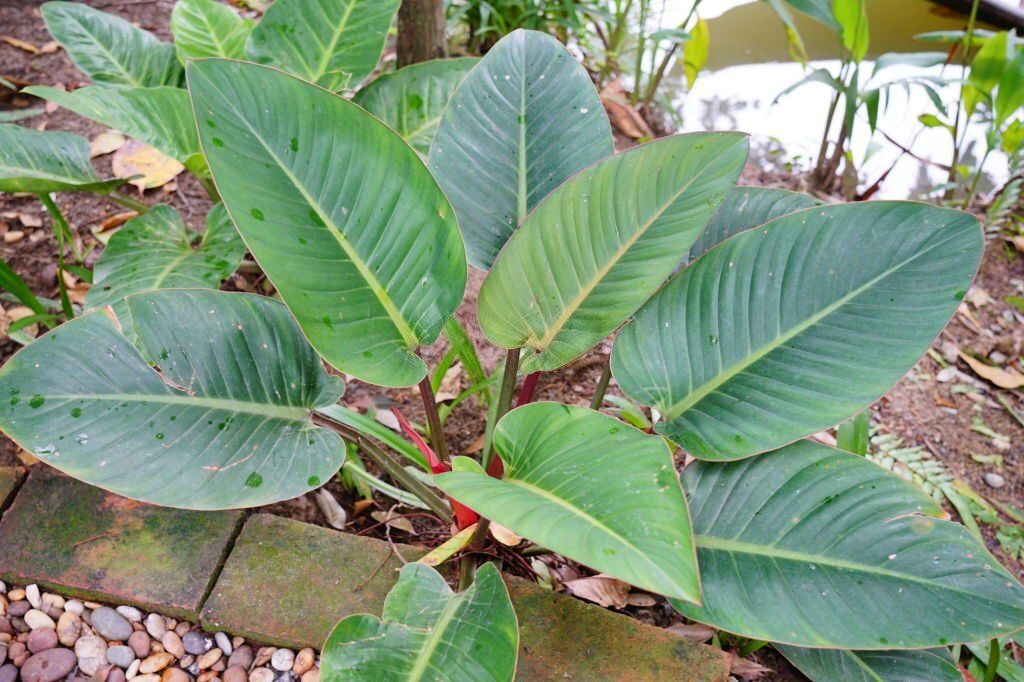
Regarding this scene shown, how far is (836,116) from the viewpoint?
3.11 metres

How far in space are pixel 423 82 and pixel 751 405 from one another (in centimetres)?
109

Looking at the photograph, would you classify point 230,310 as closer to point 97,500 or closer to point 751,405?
point 97,500

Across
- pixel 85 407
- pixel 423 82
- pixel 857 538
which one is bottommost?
pixel 857 538

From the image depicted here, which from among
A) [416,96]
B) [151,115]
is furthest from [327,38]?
[151,115]

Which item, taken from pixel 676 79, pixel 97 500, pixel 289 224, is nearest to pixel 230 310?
pixel 289 224

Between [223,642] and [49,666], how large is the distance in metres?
0.26

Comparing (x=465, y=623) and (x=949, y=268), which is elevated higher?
(x=949, y=268)

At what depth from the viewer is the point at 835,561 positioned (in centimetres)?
106

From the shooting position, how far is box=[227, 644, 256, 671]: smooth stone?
48.1 inches

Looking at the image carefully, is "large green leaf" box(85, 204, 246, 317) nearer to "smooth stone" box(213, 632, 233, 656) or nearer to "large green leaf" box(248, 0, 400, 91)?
"large green leaf" box(248, 0, 400, 91)

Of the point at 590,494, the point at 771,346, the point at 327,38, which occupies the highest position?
the point at 327,38

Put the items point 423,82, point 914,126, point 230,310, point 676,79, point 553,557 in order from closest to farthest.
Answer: point 230,310
point 553,557
point 423,82
point 914,126
point 676,79

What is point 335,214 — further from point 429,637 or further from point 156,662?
point 156,662

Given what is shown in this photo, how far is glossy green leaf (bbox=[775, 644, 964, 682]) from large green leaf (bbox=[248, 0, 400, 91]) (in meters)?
1.48
